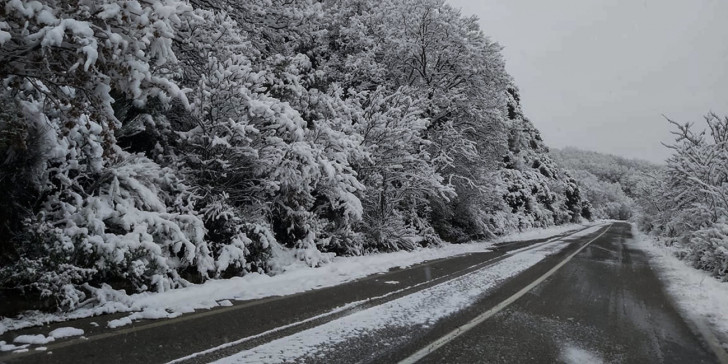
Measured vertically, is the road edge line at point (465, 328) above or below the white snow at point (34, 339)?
below

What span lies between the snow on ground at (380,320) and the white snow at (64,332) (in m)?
1.76

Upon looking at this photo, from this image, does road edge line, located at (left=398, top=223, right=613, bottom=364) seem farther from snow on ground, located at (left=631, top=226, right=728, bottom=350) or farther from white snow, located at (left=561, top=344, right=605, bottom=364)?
snow on ground, located at (left=631, top=226, right=728, bottom=350)

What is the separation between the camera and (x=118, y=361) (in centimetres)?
372

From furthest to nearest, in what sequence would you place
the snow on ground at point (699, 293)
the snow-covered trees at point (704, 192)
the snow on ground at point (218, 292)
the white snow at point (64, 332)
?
the snow-covered trees at point (704, 192) → the snow on ground at point (699, 293) → the snow on ground at point (218, 292) → the white snow at point (64, 332)

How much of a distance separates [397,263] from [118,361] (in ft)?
27.6

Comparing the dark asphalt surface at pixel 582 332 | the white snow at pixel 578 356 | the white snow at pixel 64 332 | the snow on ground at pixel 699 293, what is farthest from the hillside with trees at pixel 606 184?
the white snow at pixel 64 332

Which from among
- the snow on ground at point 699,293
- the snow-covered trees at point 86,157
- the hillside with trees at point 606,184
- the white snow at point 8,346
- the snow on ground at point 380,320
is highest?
the hillside with trees at point 606,184

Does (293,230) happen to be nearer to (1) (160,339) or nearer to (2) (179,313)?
(2) (179,313)

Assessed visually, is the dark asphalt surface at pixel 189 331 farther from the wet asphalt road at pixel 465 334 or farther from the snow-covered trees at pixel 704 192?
the snow-covered trees at pixel 704 192

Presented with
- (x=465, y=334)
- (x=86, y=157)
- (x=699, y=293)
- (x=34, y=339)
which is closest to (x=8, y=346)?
(x=34, y=339)

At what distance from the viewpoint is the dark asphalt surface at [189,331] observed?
379 centimetres

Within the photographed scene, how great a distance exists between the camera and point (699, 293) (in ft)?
30.9

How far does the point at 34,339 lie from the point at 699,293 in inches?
470

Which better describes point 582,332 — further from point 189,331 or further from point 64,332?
point 64,332
